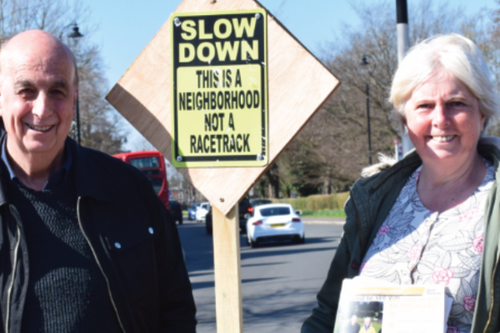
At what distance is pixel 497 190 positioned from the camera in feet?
7.35

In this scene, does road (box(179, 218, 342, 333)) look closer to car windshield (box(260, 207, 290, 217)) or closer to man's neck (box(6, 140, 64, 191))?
car windshield (box(260, 207, 290, 217))

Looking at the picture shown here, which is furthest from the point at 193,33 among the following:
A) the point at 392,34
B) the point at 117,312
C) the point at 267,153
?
the point at 392,34

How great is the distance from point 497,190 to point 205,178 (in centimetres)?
114

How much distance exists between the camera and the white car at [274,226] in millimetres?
19094

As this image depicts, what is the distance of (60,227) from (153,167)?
28.4 metres

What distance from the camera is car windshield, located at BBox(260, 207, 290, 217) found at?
19359mm

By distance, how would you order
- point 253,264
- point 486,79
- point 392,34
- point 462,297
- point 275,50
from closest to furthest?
point 462,297 → point 486,79 → point 275,50 → point 253,264 → point 392,34

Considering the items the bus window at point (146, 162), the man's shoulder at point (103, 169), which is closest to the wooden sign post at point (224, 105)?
the man's shoulder at point (103, 169)

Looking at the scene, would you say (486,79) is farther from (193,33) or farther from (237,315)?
(237,315)

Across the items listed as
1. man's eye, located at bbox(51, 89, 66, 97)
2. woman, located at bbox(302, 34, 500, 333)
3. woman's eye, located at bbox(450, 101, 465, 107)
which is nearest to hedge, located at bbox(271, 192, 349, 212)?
woman, located at bbox(302, 34, 500, 333)

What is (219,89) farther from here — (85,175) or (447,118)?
(447,118)

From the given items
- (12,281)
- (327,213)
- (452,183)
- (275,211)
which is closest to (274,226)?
(275,211)

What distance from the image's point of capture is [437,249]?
7.70 feet

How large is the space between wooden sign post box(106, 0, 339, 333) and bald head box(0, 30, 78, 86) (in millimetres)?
364
